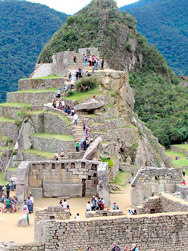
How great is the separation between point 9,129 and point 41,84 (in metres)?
6.07

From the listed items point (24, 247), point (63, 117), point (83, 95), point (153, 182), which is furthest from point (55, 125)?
point (24, 247)

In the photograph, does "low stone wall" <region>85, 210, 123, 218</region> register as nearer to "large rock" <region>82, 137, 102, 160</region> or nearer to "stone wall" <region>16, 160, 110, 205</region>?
"stone wall" <region>16, 160, 110, 205</region>

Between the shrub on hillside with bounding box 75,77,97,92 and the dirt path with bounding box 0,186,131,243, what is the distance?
35.8 ft

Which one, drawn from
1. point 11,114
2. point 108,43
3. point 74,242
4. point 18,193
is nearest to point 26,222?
point 18,193

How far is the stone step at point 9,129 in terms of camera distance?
3662 cm

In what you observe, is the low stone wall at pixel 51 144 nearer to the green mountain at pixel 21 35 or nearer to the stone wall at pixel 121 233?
the stone wall at pixel 121 233

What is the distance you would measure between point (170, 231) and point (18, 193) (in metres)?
12.0

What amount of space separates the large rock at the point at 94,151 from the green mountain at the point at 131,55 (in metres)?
51.3

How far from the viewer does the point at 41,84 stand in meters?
42.2

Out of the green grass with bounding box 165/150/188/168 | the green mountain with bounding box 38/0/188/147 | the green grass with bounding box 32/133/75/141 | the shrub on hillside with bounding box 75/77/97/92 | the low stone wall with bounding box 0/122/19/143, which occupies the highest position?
the green mountain with bounding box 38/0/188/147

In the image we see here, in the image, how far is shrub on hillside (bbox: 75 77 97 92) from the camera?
37219 millimetres

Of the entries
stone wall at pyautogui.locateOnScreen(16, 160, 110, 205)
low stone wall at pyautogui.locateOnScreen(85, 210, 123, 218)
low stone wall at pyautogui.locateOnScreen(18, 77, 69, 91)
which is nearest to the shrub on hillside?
low stone wall at pyautogui.locateOnScreen(18, 77, 69, 91)

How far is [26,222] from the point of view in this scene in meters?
20.2

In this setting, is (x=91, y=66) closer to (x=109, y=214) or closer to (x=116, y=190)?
(x=116, y=190)
